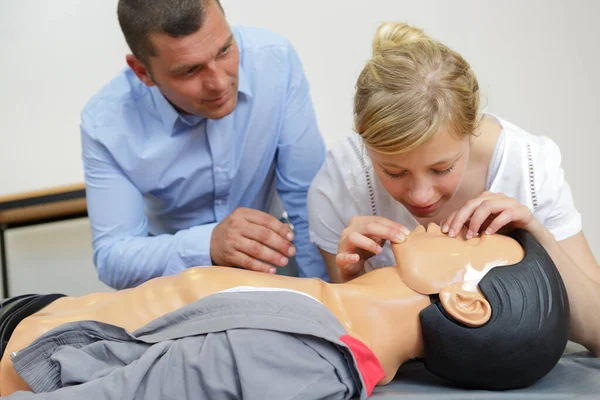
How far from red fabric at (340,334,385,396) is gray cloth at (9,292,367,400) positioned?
19mm

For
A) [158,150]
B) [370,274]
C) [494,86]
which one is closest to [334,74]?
[494,86]

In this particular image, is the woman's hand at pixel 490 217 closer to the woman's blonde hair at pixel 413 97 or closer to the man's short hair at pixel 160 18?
the woman's blonde hair at pixel 413 97

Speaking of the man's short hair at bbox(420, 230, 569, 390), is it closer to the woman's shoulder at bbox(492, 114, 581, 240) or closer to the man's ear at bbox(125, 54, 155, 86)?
the woman's shoulder at bbox(492, 114, 581, 240)

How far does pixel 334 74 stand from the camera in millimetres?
3049

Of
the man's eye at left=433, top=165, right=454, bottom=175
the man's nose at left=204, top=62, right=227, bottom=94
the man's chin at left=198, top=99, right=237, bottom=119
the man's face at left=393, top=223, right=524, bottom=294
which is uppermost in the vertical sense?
the man's nose at left=204, top=62, right=227, bottom=94

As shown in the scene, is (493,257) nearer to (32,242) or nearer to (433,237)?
(433,237)

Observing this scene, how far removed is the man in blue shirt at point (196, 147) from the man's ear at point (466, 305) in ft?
1.87

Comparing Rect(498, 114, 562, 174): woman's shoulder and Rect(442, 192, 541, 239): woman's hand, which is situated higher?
Rect(498, 114, 562, 174): woman's shoulder

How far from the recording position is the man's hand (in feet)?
5.66

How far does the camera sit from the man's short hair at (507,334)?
1169 mm

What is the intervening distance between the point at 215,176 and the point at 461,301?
0.99 meters

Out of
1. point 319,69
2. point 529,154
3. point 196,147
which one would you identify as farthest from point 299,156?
point 319,69

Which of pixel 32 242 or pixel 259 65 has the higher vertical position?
pixel 259 65

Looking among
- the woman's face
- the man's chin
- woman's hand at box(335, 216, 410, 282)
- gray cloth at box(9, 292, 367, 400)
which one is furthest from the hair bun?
gray cloth at box(9, 292, 367, 400)
